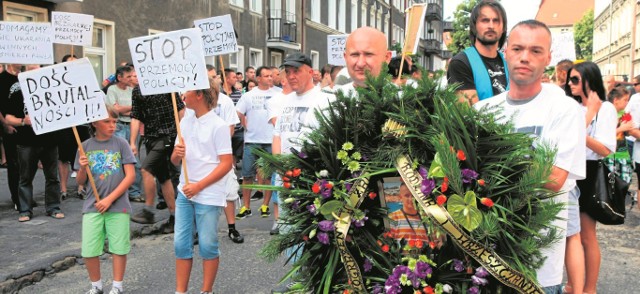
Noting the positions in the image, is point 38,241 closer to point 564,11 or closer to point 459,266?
point 459,266

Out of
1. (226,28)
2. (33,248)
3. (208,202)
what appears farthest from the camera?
(226,28)

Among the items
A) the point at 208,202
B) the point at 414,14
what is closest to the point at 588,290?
the point at 414,14

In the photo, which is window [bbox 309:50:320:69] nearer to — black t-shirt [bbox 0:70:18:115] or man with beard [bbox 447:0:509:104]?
black t-shirt [bbox 0:70:18:115]

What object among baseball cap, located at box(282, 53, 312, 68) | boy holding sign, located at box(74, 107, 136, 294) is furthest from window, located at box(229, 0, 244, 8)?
boy holding sign, located at box(74, 107, 136, 294)

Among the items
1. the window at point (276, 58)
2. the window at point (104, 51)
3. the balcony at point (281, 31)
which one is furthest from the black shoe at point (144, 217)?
the window at point (276, 58)

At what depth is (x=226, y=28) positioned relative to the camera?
907 cm

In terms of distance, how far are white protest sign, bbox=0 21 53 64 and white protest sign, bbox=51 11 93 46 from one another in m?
1.09

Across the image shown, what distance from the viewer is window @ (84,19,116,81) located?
15680 millimetres

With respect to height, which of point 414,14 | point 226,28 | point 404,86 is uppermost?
point 226,28

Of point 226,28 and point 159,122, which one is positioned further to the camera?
point 226,28

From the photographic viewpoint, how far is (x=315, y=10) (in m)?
30.9

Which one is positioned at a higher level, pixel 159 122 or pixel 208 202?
pixel 159 122

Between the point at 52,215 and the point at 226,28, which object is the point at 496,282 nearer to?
the point at 52,215

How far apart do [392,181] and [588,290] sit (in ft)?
10.5
